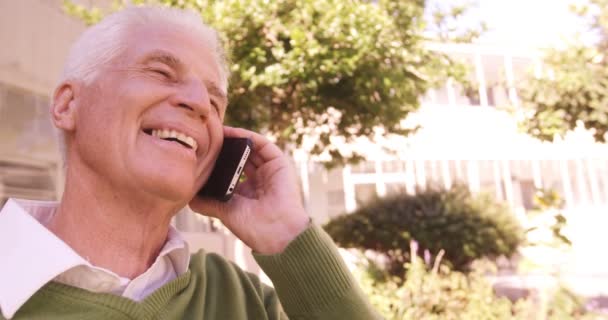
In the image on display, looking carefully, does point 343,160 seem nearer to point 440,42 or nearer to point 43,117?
point 440,42

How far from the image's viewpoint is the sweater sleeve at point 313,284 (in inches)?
58.2

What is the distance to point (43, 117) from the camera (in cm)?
545

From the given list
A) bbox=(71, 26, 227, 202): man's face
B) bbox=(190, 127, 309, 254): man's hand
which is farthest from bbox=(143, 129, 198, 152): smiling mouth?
bbox=(190, 127, 309, 254): man's hand

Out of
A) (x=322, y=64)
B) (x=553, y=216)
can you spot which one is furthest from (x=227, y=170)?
(x=553, y=216)

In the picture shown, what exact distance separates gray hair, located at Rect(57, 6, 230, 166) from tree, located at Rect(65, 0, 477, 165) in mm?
3238

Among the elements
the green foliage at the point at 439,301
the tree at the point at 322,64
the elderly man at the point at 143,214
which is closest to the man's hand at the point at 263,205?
the elderly man at the point at 143,214

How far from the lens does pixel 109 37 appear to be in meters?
1.55

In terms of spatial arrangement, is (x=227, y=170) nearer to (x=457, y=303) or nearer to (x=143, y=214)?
(x=143, y=214)

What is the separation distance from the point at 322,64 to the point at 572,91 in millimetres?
3367

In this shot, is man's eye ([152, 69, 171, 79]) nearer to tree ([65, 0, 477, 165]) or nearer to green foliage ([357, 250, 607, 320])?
tree ([65, 0, 477, 165])

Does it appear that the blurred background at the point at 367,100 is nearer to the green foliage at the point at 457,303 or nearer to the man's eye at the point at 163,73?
the green foliage at the point at 457,303

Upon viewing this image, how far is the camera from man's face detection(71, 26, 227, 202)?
54.4 inches

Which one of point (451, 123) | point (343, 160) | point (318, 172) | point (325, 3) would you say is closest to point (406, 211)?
point (343, 160)

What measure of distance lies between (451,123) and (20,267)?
50.6 ft
